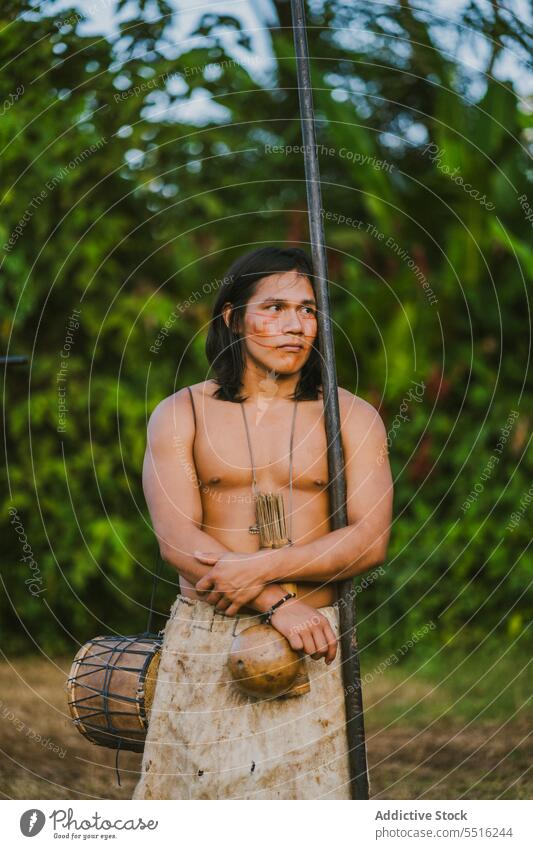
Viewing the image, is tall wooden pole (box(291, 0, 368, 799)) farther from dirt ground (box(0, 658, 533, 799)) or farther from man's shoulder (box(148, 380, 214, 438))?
dirt ground (box(0, 658, 533, 799))

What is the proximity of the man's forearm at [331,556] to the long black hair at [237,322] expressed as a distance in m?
0.44

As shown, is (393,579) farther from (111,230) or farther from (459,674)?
(111,230)

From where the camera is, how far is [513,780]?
375cm

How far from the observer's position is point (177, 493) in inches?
110

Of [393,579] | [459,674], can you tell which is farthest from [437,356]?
[459,674]

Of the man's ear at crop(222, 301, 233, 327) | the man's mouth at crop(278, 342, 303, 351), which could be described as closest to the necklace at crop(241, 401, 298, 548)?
the man's mouth at crop(278, 342, 303, 351)

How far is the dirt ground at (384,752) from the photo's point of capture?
12.7 feet

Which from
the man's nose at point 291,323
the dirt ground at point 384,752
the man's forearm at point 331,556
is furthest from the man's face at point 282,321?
the dirt ground at point 384,752

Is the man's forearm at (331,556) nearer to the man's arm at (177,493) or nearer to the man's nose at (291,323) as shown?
the man's arm at (177,493)

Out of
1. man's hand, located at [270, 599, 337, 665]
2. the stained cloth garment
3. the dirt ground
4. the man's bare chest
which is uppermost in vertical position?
the man's bare chest

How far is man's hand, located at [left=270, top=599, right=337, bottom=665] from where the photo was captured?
2637mm

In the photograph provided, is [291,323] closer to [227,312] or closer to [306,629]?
[227,312]

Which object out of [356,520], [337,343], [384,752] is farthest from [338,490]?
[337,343]
